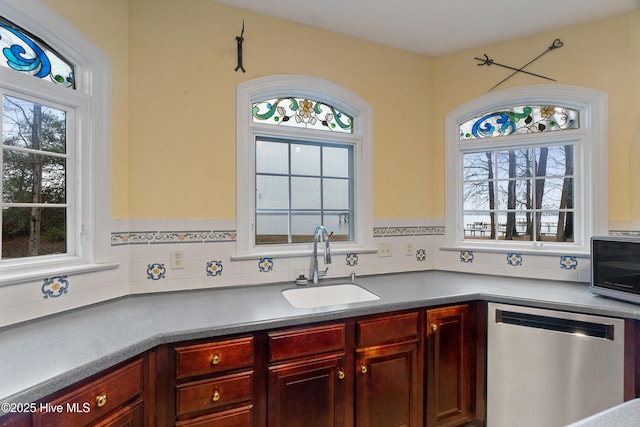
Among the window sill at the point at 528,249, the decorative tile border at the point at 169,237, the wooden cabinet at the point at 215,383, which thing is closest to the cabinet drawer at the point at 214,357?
the wooden cabinet at the point at 215,383

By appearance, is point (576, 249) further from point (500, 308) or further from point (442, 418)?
point (442, 418)

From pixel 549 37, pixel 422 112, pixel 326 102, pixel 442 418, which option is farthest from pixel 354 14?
pixel 442 418

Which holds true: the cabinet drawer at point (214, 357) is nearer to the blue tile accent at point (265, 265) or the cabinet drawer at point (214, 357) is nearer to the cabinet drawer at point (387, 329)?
the cabinet drawer at point (387, 329)

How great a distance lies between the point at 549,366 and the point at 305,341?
4.61ft

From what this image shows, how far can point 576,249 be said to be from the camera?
230 centimetres

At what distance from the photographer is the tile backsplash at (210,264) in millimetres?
1510

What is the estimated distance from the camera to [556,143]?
7.80 feet

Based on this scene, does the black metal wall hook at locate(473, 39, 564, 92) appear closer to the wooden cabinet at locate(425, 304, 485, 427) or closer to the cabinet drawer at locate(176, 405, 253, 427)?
the wooden cabinet at locate(425, 304, 485, 427)

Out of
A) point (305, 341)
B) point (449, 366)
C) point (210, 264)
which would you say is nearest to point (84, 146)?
point (210, 264)

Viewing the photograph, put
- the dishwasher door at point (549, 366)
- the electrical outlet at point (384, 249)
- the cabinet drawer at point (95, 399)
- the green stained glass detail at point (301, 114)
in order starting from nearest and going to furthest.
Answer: the cabinet drawer at point (95, 399)
the dishwasher door at point (549, 366)
the green stained glass detail at point (301, 114)
the electrical outlet at point (384, 249)

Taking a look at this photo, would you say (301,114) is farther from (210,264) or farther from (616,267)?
(616,267)

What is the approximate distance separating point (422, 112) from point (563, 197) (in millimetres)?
1255

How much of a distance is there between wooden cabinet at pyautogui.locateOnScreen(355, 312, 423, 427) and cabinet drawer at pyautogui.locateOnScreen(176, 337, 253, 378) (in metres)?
0.59

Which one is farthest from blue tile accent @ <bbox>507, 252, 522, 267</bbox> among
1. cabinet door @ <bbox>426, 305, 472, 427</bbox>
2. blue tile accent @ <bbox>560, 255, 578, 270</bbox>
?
cabinet door @ <bbox>426, 305, 472, 427</bbox>
